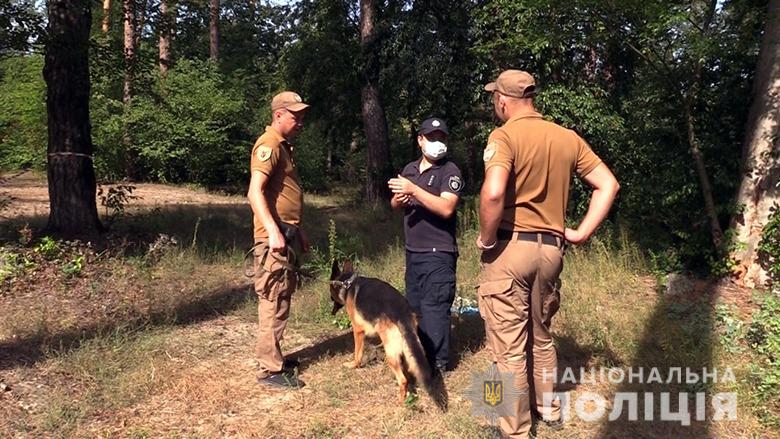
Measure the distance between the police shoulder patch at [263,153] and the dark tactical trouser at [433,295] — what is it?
52.1 inches

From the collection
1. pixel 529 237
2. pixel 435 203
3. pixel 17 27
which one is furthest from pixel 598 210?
pixel 17 27

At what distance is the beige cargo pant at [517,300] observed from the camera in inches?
115

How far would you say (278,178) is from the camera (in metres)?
3.78

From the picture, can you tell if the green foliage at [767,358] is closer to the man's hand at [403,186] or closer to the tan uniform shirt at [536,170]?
the tan uniform shirt at [536,170]

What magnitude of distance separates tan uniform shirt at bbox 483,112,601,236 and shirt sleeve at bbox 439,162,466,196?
0.92 meters

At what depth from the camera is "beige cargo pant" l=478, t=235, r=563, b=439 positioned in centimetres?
293

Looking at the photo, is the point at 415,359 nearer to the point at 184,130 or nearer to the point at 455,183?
the point at 455,183

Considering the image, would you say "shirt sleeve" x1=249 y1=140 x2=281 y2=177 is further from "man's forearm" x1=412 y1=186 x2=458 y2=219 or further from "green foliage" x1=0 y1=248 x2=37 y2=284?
"green foliage" x1=0 y1=248 x2=37 y2=284

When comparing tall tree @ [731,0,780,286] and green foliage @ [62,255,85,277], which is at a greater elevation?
tall tree @ [731,0,780,286]

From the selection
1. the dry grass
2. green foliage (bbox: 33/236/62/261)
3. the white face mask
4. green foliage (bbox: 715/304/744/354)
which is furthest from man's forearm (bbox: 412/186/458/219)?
green foliage (bbox: 33/236/62/261)

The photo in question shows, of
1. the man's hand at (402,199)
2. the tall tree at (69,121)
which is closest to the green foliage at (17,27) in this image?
the tall tree at (69,121)

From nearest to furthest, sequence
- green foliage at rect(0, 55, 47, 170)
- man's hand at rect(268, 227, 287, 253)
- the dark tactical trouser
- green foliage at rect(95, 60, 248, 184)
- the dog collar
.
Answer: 1. man's hand at rect(268, 227, 287, 253)
2. the dark tactical trouser
3. the dog collar
4. green foliage at rect(0, 55, 47, 170)
5. green foliage at rect(95, 60, 248, 184)

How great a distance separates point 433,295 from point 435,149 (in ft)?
3.61

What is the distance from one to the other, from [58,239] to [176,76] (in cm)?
1119
